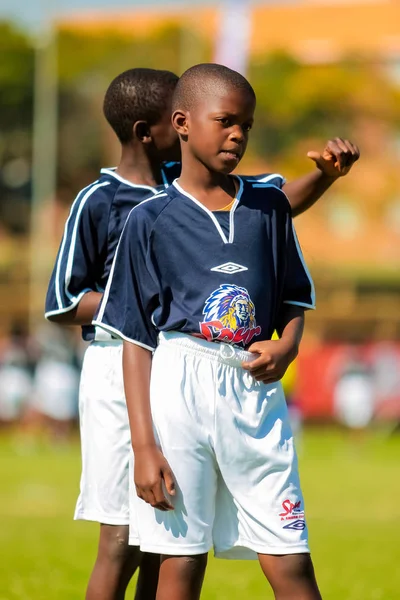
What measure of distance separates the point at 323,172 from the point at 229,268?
82 centimetres

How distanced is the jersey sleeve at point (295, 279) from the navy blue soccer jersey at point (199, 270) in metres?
0.02

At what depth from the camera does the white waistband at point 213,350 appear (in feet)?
11.5

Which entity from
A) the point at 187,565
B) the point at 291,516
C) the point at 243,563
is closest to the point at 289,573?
the point at 291,516

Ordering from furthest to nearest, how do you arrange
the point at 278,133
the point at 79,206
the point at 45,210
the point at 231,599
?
the point at 45,210, the point at 278,133, the point at 231,599, the point at 79,206

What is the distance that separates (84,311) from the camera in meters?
4.19

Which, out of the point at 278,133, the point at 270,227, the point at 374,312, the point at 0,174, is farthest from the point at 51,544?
the point at 0,174

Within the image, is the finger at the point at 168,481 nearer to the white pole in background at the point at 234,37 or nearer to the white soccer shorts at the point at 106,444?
the white soccer shorts at the point at 106,444

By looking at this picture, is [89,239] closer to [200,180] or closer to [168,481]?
[200,180]

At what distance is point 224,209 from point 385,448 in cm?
1709

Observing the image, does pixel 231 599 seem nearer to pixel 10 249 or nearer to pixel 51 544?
pixel 51 544

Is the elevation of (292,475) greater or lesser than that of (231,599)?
greater

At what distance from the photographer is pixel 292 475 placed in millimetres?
3520

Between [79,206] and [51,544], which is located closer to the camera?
[79,206]

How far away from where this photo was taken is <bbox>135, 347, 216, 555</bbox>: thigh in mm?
3471
